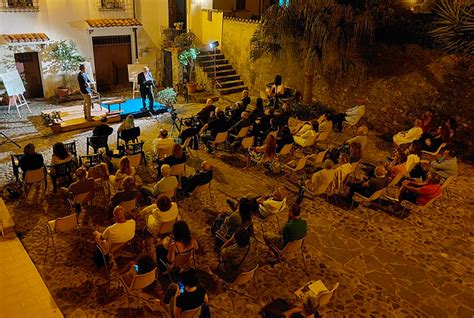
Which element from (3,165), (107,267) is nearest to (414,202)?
(107,267)

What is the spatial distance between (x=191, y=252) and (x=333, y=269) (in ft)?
8.46

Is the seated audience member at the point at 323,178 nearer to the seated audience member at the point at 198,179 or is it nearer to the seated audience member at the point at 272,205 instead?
the seated audience member at the point at 272,205

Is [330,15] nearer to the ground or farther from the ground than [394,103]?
farther from the ground

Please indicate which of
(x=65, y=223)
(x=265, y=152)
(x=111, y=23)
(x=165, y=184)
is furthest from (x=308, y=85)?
(x=65, y=223)

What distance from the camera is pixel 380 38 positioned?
1369cm

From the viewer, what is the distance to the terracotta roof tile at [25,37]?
1525 centimetres

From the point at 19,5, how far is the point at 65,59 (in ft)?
7.76

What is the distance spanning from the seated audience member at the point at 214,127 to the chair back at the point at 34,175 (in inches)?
166

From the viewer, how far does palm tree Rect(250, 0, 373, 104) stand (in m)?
12.5

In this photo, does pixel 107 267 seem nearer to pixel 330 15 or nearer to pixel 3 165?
pixel 3 165

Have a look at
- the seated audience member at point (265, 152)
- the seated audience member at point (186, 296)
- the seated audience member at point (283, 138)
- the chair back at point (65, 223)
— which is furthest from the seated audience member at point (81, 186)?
the seated audience member at point (283, 138)

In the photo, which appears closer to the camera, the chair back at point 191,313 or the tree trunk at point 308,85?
the chair back at point 191,313

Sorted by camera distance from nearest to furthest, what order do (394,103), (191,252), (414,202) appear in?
(191,252)
(414,202)
(394,103)

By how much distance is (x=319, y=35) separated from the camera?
1266cm
